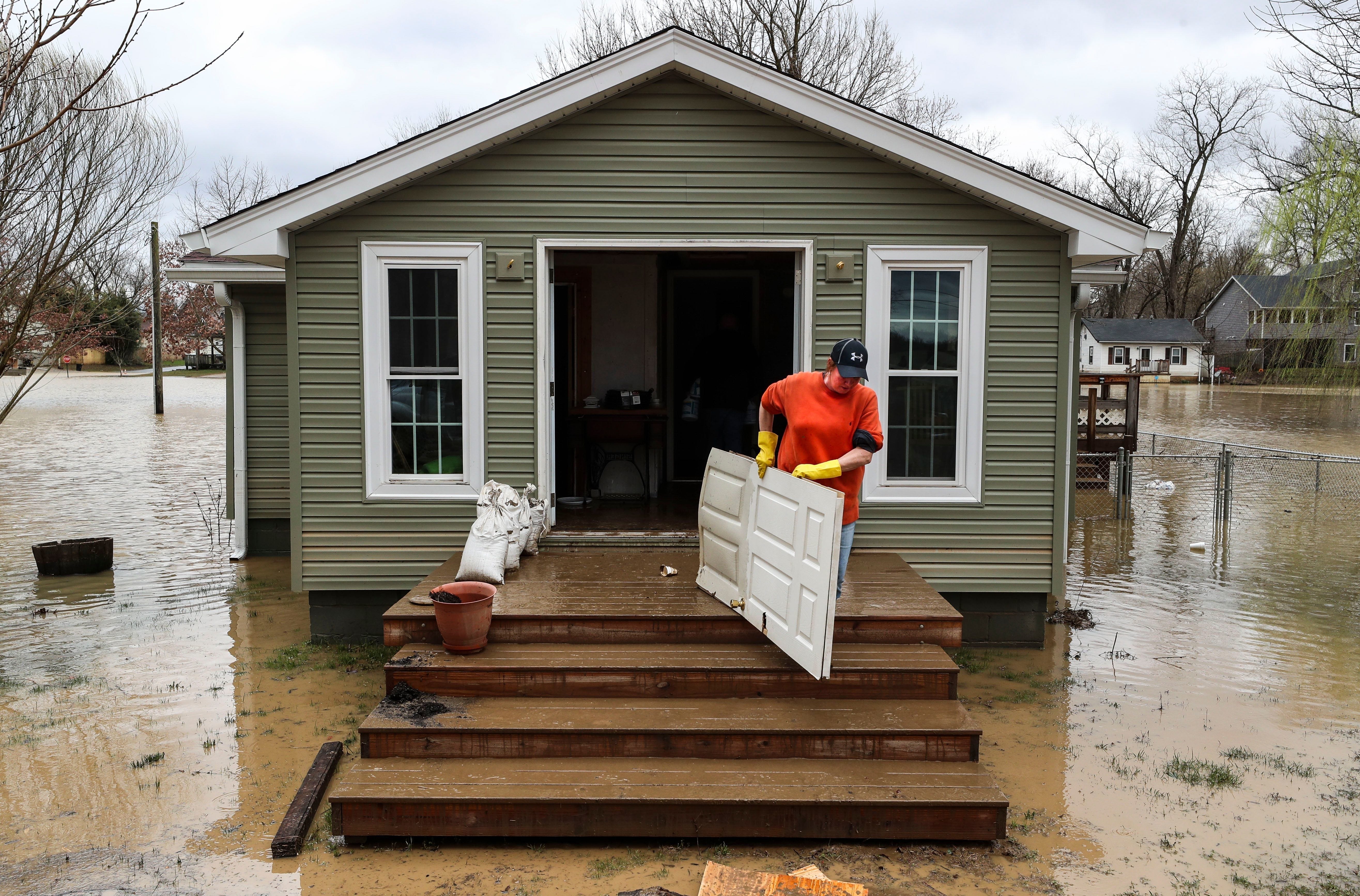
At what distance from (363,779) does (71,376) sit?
178 ft

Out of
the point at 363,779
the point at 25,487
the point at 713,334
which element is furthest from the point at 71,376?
the point at 363,779

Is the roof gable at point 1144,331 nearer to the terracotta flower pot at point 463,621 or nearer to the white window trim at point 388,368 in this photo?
the white window trim at point 388,368

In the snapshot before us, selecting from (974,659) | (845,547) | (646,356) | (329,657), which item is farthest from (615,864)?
(646,356)

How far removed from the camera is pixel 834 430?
5309 mm

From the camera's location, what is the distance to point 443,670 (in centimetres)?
509

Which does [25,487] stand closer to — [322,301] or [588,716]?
[322,301]

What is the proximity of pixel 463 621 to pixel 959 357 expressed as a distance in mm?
4150

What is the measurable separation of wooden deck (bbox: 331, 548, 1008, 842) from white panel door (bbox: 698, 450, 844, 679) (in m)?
0.23

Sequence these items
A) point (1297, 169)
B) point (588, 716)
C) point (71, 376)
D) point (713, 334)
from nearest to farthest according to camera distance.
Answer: point (588, 716)
point (713, 334)
point (1297, 169)
point (71, 376)

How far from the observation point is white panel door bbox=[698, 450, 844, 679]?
4.61 meters

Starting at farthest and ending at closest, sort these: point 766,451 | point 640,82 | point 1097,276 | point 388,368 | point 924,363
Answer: point 1097,276 → point 924,363 → point 388,368 → point 640,82 → point 766,451

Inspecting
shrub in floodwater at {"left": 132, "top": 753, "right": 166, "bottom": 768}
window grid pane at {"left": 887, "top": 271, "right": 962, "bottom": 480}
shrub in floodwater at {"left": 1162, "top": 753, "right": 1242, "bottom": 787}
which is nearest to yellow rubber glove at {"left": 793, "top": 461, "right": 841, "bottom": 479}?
window grid pane at {"left": 887, "top": 271, "right": 962, "bottom": 480}

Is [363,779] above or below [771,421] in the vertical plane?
below

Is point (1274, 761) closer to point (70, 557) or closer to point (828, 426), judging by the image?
point (828, 426)
